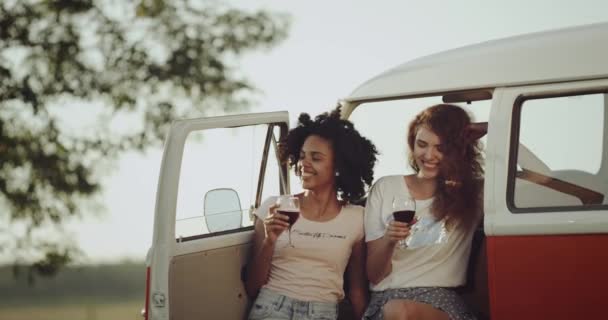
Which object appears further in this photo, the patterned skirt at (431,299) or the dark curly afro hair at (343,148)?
the dark curly afro hair at (343,148)

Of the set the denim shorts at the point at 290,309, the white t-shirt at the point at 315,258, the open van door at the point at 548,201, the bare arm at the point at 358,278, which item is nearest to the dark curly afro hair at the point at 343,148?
the white t-shirt at the point at 315,258

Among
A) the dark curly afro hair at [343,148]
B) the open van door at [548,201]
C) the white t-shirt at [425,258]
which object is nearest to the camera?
the open van door at [548,201]

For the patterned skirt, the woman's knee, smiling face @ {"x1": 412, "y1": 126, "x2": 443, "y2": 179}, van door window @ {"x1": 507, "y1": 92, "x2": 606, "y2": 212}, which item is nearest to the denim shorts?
the patterned skirt

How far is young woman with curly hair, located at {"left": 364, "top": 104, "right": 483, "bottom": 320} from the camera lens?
21.0ft

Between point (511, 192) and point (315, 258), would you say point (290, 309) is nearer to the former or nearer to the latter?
point (315, 258)

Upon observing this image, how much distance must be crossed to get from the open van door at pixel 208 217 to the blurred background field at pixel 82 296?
16903 mm

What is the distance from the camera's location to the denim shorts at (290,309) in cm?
658

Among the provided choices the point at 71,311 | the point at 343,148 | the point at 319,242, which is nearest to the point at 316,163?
the point at 343,148

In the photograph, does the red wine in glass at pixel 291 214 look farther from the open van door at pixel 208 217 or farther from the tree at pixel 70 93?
the tree at pixel 70 93

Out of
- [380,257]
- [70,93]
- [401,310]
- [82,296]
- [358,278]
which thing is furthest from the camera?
[82,296]

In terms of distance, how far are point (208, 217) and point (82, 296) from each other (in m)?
23.0

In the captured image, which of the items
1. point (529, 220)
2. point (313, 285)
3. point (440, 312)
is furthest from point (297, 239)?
point (529, 220)

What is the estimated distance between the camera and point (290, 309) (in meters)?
6.61

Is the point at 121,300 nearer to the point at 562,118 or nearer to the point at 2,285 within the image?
the point at 2,285
